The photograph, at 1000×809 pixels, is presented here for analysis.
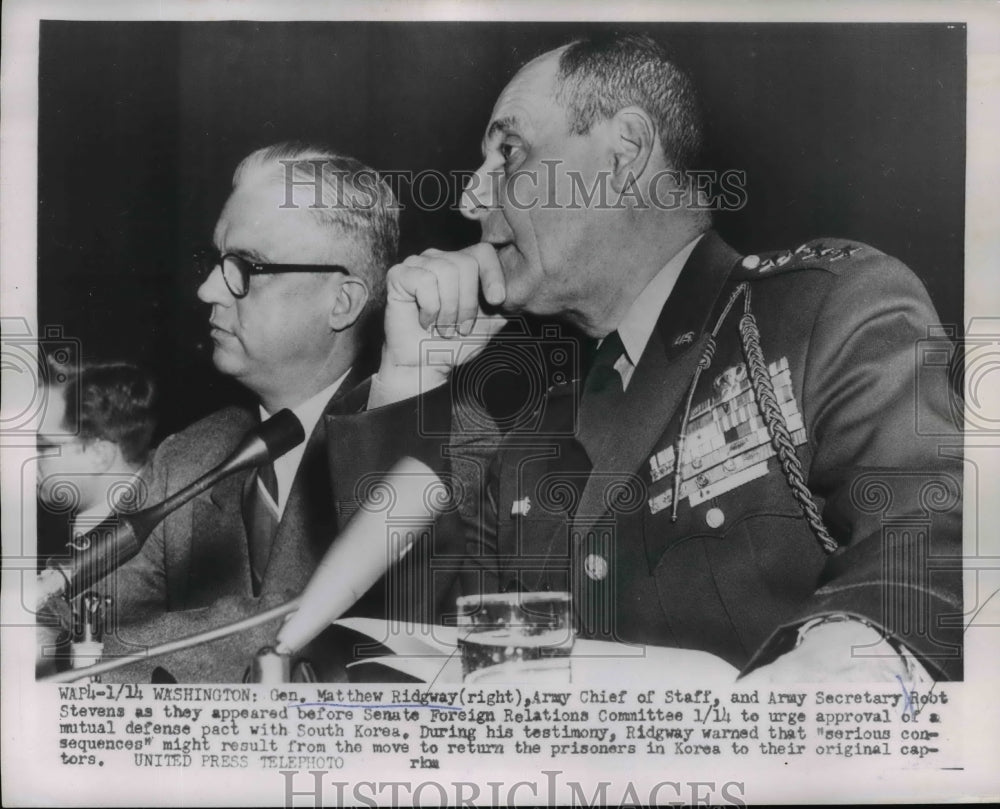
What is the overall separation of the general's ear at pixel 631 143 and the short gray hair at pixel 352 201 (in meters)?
0.51

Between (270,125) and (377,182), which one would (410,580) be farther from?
(270,125)

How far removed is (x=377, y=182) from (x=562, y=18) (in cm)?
55

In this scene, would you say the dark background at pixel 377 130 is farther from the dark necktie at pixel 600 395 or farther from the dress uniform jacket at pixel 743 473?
the dark necktie at pixel 600 395

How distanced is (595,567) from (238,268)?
3.39 feet

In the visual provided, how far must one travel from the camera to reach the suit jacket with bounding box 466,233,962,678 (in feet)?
7.04

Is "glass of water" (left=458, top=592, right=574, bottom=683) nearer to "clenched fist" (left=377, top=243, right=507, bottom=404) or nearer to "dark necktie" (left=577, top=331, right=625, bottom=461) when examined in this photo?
"dark necktie" (left=577, top=331, right=625, bottom=461)

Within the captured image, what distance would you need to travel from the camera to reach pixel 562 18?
2260 mm

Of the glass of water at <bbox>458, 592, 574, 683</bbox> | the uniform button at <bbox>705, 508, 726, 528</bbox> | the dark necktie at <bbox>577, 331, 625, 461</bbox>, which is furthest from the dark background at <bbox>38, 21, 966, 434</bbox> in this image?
the glass of water at <bbox>458, 592, 574, 683</bbox>

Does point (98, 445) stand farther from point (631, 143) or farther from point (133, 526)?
point (631, 143)

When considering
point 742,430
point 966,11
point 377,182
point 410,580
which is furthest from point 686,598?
point 966,11

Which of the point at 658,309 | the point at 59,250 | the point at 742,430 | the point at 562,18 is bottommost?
the point at 742,430

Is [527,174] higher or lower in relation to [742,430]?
higher

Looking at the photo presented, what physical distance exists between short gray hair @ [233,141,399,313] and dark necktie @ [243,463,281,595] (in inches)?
17.9

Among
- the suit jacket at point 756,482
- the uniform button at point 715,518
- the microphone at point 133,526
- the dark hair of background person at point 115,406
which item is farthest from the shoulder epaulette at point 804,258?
the dark hair of background person at point 115,406
